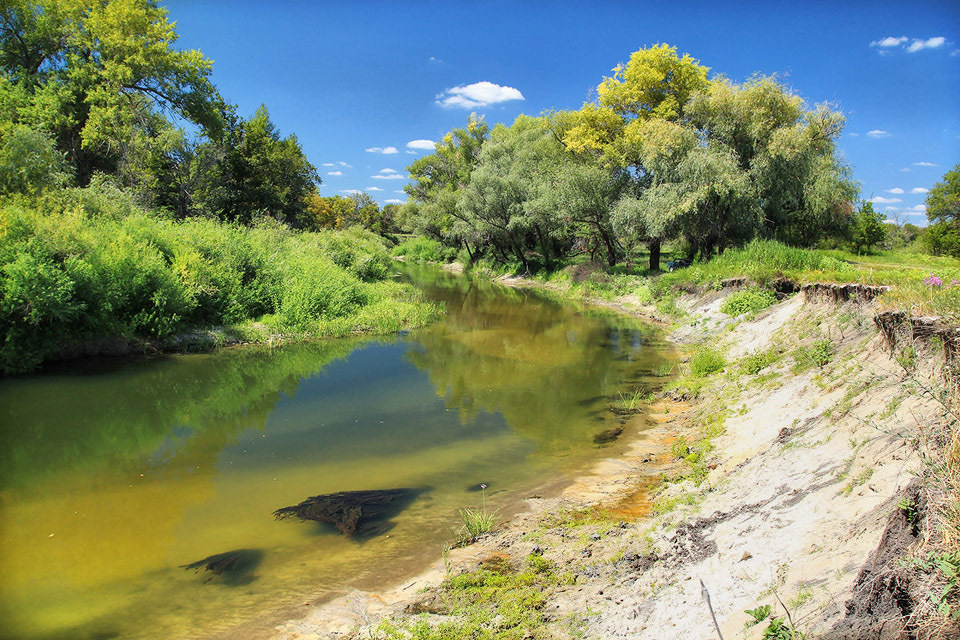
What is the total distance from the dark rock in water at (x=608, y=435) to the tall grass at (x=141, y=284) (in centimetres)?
1323

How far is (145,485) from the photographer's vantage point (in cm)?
860

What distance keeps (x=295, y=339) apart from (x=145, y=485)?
38.0ft

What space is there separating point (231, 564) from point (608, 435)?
7.39 meters

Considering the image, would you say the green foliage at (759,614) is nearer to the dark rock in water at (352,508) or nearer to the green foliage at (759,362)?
the dark rock in water at (352,508)

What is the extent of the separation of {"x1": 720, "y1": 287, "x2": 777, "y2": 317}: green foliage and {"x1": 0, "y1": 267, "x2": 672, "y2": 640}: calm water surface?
11.2 feet

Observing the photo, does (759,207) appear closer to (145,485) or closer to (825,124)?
(825,124)

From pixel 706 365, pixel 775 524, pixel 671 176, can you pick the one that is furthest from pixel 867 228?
pixel 775 524

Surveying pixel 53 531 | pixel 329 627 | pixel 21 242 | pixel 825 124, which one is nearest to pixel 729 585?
pixel 329 627

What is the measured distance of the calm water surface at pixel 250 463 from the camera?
588cm

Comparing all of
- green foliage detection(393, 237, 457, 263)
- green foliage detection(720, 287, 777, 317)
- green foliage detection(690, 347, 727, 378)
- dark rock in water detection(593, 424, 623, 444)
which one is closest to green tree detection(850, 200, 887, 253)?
green foliage detection(720, 287, 777, 317)

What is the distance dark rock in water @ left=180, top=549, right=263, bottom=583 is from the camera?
6.16 m

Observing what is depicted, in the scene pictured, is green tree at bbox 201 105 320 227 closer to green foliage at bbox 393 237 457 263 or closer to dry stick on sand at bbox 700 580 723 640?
green foliage at bbox 393 237 457 263

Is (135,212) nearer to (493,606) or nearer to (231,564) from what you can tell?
(231,564)

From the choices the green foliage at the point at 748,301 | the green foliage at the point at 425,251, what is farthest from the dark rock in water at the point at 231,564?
the green foliage at the point at 425,251
